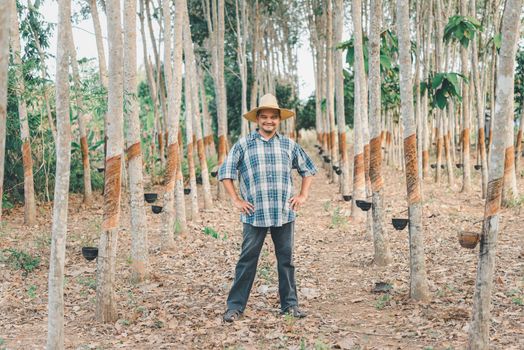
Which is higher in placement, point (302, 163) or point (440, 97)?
point (440, 97)

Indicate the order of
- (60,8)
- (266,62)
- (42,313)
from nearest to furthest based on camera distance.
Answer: (60,8), (42,313), (266,62)

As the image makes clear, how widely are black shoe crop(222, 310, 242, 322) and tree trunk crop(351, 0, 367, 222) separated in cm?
493

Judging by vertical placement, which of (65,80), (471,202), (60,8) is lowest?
(471,202)

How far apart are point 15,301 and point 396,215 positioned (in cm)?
745

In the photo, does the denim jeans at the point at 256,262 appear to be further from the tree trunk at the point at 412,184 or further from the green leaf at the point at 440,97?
the green leaf at the point at 440,97

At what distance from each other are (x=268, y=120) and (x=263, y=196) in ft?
2.24

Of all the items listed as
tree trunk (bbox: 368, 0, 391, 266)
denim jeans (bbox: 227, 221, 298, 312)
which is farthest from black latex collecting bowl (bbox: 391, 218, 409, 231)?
denim jeans (bbox: 227, 221, 298, 312)

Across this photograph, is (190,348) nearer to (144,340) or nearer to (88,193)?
(144,340)

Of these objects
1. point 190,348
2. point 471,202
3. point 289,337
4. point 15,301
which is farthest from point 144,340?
point 471,202

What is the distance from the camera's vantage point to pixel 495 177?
3.86 m

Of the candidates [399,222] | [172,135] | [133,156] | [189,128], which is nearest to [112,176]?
[133,156]

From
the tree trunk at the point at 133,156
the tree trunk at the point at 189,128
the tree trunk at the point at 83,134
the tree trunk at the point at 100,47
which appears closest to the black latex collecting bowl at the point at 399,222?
the tree trunk at the point at 133,156

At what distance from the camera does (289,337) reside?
477cm

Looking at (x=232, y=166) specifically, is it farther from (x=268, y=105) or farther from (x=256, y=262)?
(x=256, y=262)
